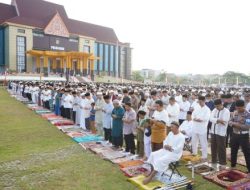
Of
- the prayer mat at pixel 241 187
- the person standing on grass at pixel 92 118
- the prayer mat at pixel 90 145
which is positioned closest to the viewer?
the prayer mat at pixel 241 187

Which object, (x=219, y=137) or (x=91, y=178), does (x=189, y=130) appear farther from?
(x=91, y=178)

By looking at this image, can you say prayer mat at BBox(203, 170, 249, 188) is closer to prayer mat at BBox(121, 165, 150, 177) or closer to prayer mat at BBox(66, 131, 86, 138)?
prayer mat at BBox(121, 165, 150, 177)

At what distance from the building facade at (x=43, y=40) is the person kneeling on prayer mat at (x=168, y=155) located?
4368 centimetres

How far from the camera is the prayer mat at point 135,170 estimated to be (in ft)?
22.3

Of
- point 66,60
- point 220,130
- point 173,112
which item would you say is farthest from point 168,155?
point 66,60

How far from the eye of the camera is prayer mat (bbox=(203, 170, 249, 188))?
623 centimetres

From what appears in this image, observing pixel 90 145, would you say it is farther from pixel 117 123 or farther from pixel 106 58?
pixel 106 58

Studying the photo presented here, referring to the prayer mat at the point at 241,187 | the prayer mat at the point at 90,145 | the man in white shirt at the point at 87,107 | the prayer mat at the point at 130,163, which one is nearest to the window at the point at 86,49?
the man in white shirt at the point at 87,107

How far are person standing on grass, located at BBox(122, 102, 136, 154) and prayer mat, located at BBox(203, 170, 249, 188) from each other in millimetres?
2634

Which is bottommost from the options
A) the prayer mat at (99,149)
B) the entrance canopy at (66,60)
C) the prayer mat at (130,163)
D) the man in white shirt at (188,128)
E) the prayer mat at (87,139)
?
the prayer mat at (130,163)

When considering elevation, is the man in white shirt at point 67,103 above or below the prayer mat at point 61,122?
above

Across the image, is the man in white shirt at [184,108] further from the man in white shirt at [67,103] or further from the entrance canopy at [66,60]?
the entrance canopy at [66,60]

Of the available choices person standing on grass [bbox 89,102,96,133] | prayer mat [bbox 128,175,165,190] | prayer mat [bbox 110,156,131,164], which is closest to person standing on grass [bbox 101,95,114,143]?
person standing on grass [bbox 89,102,96,133]

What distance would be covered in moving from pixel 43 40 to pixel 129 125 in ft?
149
